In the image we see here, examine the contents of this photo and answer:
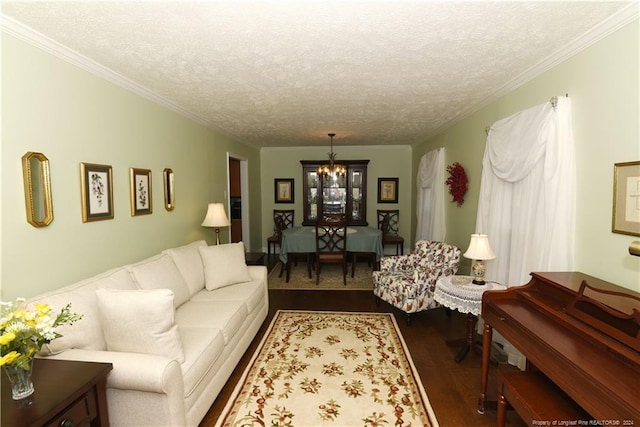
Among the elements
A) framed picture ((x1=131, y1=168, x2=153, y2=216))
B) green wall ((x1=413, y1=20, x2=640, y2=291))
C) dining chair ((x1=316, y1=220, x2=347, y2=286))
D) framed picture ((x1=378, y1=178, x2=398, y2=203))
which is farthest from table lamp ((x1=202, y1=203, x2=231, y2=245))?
framed picture ((x1=378, y1=178, x2=398, y2=203))

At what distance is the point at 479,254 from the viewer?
8.16 feet

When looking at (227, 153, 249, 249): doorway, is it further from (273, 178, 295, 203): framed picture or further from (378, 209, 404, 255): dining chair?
(378, 209, 404, 255): dining chair

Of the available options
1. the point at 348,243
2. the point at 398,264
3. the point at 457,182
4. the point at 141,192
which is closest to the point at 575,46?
the point at 457,182

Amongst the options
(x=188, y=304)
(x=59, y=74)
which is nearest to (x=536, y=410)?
Answer: (x=188, y=304)

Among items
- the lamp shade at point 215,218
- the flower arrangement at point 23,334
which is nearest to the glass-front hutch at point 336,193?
the lamp shade at point 215,218

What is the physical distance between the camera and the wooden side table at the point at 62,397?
1.17 meters

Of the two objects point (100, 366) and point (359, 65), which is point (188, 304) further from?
point (359, 65)

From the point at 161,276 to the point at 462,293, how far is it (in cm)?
245

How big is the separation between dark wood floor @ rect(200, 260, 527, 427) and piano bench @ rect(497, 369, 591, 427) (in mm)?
362

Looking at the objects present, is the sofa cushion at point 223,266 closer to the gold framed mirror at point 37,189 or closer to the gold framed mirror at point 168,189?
the gold framed mirror at point 168,189

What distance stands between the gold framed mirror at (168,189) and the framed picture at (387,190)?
14.8 ft

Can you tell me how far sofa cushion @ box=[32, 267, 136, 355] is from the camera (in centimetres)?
167

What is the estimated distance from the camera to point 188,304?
2.71 meters

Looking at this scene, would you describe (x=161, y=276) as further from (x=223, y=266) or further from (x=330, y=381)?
(x=330, y=381)
